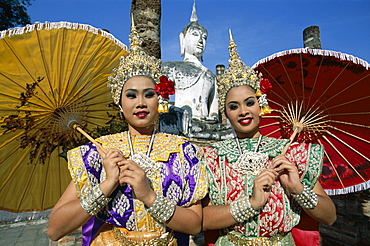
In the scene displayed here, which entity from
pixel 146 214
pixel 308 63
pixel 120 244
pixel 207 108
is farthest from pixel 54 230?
pixel 207 108

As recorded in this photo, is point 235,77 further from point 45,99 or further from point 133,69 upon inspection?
point 45,99

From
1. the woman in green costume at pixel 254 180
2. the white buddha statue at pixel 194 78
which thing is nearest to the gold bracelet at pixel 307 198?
the woman in green costume at pixel 254 180

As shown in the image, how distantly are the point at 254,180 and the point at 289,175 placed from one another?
0.24m

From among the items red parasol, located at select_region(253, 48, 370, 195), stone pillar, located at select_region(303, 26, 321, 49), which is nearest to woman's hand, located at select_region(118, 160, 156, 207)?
red parasol, located at select_region(253, 48, 370, 195)

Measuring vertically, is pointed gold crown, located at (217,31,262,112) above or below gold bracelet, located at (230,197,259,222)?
above

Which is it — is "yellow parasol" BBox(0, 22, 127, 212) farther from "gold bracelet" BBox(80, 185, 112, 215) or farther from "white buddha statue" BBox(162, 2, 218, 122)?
"white buddha statue" BBox(162, 2, 218, 122)

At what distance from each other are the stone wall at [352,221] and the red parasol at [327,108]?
2661 millimetres

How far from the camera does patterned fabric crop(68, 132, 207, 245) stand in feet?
5.73

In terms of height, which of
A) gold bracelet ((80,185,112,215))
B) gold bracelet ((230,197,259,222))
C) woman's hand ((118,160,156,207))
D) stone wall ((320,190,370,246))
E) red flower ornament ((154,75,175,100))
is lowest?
stone wall ((320,190,370,246))

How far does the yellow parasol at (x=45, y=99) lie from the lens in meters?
1.97

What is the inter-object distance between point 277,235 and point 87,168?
4.52 ft

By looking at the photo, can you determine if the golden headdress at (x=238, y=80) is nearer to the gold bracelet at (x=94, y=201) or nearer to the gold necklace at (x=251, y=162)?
the gold necklace at (x=251, y=162)

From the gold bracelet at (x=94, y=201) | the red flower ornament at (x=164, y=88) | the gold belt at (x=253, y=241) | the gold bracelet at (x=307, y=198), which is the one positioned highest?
the red flower ornament at (x=164, y=88)

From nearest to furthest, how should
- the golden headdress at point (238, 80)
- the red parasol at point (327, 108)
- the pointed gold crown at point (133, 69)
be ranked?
the pointed gold crown at point (133, 69)
the golden headdress at point (238, 80)
the red parasol at point (327, 108)
